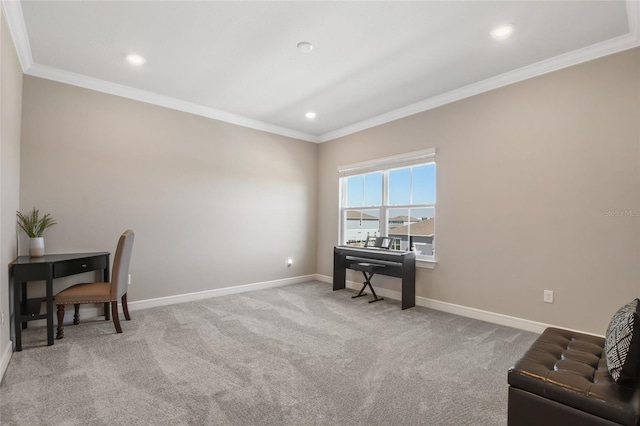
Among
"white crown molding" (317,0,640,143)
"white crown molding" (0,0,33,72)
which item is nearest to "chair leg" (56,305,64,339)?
"white crown molding" (0,0,33,72)

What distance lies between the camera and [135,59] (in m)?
3.11

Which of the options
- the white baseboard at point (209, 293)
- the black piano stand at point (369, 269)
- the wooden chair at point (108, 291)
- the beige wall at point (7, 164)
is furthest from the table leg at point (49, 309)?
the black piano stand at point (369, 269)

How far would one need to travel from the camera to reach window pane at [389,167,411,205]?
449 cm

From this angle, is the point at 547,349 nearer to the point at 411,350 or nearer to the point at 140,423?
the point at 411,350

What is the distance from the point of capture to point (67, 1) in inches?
91.0

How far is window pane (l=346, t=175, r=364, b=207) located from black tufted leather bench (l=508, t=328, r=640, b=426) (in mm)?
3648

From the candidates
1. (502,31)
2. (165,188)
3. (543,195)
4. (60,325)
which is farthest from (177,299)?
(502,31)

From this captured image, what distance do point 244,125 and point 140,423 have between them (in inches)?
161

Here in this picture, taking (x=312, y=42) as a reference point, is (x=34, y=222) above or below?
below

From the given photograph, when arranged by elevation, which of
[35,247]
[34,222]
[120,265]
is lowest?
[120,265]

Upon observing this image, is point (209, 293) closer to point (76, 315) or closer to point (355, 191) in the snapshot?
point (76, 315)

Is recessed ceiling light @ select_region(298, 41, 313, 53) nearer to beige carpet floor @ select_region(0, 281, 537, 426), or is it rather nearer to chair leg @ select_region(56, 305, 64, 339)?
beige carpet floor @ select_region(0, 281, 537, 426)

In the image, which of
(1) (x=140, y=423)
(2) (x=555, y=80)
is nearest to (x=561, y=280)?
(2) (x=555, y=80)

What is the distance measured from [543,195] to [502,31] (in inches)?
64.7
